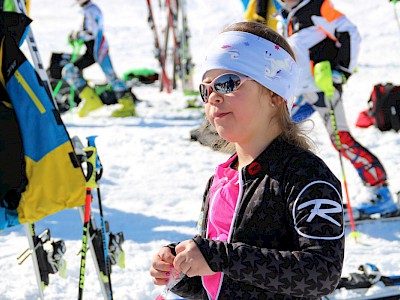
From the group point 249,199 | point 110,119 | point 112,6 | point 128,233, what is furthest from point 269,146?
point 112,6

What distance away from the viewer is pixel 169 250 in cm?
167

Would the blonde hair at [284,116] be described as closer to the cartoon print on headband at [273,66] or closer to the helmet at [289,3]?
the cartoon print on headband at [273,66]

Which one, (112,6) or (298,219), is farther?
(112,6)

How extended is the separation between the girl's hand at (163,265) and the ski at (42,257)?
66.1 inches

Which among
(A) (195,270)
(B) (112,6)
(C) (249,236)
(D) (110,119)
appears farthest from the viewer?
(B) (112,6)

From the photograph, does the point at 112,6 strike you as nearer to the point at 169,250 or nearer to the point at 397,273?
the point at 397,273

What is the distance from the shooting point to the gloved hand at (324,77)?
4.80 meters

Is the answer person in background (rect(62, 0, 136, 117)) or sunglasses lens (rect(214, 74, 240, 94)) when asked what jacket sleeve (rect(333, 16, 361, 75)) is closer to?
sunglasses lens (rect(214, 74, 240, 94))

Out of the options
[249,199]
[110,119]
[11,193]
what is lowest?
[110,119]

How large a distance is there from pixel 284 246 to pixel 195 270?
246 mm

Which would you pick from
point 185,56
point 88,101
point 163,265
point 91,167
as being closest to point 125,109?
point 88,101

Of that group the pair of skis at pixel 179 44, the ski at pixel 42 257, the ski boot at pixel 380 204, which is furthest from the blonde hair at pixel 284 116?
the pair of skis at pixel 179 44

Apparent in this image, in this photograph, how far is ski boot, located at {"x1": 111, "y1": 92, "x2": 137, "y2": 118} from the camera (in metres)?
10.6

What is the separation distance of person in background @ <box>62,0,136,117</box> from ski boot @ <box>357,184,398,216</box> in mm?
6128
